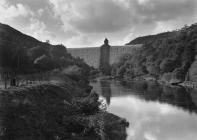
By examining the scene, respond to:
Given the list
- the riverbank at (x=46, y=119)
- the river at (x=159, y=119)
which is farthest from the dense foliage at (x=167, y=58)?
the riverbank at (x=46, y=119)

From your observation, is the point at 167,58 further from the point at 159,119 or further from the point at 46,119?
the point at 46,119

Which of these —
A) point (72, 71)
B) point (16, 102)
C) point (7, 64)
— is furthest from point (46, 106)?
point (72, 71)

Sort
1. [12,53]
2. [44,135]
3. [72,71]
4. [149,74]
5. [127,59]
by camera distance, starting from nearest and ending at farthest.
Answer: [44,135], [12,53], [72,71], [149,74], [127,59]

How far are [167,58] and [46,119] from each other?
4083 inches

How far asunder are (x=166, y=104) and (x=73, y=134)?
3260 centimetres

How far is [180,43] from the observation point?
12219cm

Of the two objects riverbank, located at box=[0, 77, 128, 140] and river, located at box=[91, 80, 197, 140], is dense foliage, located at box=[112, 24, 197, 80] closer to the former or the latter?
river, located at box=[91, 80, 197, 140]

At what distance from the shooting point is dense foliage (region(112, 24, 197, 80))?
380 ft

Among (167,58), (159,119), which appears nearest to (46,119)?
(159,119)

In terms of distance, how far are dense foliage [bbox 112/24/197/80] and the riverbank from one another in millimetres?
86460

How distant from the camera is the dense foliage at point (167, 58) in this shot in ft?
380

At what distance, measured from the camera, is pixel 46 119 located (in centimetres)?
2470

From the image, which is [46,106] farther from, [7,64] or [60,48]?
[60,48]

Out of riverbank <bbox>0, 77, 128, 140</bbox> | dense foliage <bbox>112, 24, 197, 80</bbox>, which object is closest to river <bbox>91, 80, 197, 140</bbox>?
riverbank <bbox>0, 77, 128, 140</bbox>
